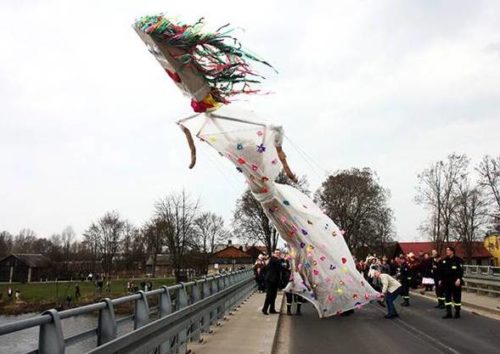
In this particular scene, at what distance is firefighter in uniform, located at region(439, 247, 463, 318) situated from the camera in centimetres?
1462

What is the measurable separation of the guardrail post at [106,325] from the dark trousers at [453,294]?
1211cm

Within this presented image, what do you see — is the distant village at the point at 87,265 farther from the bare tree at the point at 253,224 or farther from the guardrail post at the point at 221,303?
the guardrail post at the point at 221,303

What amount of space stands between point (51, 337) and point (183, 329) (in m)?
4.20

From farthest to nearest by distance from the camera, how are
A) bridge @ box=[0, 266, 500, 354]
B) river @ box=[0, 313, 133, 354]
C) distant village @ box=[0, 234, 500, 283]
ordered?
distant village @ box=[0, 234, 500, 283] < bridge @ box=[0, 266, 500, 354] < river @ box=[0, 313, 133, 354]

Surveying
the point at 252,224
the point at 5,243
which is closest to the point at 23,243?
the point at 5,243

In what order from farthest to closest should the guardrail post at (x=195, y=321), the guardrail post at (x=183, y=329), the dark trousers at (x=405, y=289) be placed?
1. the dark trousers at (x=405, y=289)
2. the guardrail post at (x=195, y=321)
3. the guardrail post at (x=183, y=329)

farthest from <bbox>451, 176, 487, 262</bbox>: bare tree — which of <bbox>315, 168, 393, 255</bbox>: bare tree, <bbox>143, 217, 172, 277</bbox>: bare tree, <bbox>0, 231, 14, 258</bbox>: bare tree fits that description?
<bbox>0, 231, 14, 258</bbox>: bare tree

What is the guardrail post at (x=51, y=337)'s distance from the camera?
3.79 m

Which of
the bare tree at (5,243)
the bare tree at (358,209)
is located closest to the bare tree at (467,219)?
the bare tree at (358,209)

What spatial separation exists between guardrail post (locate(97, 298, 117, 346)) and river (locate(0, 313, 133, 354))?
0.07 metres

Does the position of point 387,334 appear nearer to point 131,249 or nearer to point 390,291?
point 390,291

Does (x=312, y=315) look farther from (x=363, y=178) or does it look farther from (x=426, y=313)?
(x=363, y=178)

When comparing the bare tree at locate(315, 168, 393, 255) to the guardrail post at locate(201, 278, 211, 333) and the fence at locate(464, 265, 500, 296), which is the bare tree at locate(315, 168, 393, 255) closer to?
the fence at locate(464, 265, 500, 296)

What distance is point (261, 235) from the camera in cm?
6731
